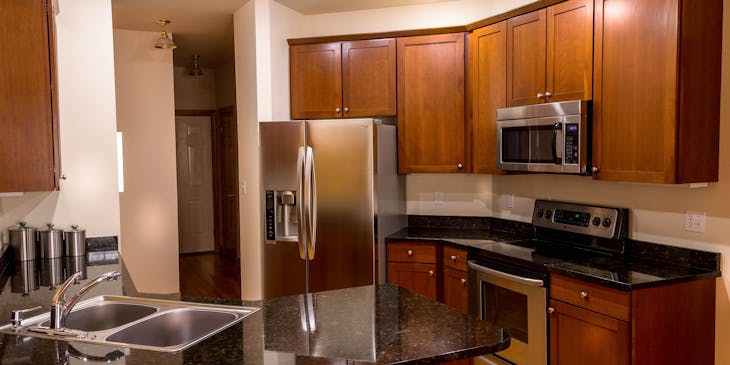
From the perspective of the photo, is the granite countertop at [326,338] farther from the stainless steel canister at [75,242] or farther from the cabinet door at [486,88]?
the cabinet door at [486,88]

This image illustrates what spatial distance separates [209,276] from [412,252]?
11.5 ft

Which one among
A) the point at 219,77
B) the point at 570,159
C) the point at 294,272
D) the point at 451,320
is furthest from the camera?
the point at 219,77

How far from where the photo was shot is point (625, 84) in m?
2.92

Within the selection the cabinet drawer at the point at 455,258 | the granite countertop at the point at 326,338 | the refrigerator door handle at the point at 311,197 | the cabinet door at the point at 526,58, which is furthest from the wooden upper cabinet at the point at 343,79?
the granite countertop at the point at 326,338

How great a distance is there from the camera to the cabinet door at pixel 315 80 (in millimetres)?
4414

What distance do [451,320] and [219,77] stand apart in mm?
6612

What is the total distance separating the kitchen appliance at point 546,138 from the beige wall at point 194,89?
5284mm

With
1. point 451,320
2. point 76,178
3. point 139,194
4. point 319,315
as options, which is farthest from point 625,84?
point 139,194

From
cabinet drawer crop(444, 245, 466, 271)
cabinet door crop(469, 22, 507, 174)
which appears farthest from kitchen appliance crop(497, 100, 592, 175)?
cabinet drawer crop(444, 245, 466, 271)

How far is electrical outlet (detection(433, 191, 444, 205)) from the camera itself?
4.59 m

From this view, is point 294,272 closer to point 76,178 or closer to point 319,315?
point 76,178

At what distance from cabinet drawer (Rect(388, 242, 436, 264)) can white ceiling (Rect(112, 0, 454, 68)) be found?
5.95 feet

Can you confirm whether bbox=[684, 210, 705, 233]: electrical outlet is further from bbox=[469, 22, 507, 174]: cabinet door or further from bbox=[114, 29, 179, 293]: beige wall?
bbox=[114, 29, 179, 293]: beige wall

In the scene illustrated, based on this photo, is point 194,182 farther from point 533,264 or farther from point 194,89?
point 533,264
